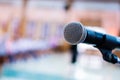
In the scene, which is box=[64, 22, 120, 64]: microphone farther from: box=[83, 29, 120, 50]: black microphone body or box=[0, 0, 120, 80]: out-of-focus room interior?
box=[0, 0, 120, 80]: out-of-focus room interior

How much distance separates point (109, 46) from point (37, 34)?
14.3ft

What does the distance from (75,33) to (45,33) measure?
445 cm

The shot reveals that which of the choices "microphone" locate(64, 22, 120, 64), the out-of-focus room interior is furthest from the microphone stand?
the out-of-focus room interior

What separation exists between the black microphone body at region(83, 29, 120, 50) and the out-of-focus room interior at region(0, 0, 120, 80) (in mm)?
3255

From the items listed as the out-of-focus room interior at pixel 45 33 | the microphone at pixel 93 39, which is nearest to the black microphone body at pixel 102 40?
the microphone at pixel 93 39

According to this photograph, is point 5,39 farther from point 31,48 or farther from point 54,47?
point 54,47

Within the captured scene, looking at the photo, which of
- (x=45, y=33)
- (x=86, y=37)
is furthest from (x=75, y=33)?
(x=45, y=33)

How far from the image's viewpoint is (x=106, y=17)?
4070mm

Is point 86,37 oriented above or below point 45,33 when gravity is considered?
above

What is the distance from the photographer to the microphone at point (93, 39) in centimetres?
52

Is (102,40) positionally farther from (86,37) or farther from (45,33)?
(45,33)

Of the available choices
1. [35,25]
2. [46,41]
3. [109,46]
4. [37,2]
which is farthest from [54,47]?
[109,46]

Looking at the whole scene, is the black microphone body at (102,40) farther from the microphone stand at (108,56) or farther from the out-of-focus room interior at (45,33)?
the out-of-focus room interior at (45,33)

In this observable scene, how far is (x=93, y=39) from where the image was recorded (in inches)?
21.0
